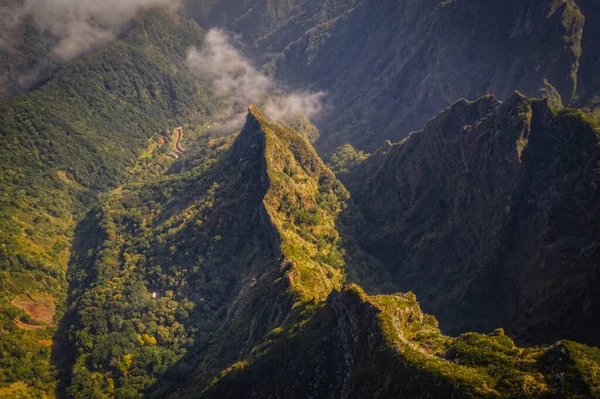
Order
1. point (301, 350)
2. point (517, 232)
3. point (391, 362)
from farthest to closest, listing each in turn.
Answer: point (517, 232) → point (301, 350) → point (391, 362)

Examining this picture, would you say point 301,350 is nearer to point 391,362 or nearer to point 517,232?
point 391,362

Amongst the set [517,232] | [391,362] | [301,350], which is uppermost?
[517,232]

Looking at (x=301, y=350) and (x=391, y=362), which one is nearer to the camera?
(x=391, y=362)

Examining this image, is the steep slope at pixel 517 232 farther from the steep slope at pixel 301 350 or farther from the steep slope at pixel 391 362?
the steep slope at pixel 391 362

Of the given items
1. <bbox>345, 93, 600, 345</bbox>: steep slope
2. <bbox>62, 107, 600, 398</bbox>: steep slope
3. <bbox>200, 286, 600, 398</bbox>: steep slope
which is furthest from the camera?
<bbox>345, 93, 600, 345</bbox>: steep slope

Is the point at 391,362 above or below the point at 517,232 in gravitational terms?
below

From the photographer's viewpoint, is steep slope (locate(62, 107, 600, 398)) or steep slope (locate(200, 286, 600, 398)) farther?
steep slope (locate(62, 107, 600, 398))

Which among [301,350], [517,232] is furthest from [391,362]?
[517,232]

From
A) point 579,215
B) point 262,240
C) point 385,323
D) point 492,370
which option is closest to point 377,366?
point 385,323

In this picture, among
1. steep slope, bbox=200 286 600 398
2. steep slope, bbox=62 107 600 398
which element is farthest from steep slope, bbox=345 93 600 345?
steep slope, bbox=200 286 600 398

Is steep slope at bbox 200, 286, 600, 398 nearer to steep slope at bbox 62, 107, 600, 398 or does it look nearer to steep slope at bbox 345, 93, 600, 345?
steep slope at bbox 62, 107, 600, 398
